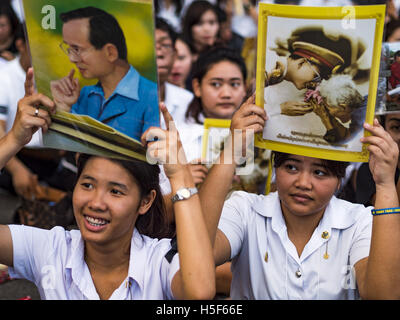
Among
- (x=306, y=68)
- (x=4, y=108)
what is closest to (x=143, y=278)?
(x=306, y=68)

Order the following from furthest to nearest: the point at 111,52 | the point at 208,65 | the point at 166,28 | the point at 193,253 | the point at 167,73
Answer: the point at 166,28 < the point at 167,73 < the point at 208,65 < the point at 111,52 < the point at 193,253

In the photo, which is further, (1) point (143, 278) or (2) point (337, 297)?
(2) point (337, 297)

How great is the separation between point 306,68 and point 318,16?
0.16 m

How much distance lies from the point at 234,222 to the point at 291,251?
0.73 ft

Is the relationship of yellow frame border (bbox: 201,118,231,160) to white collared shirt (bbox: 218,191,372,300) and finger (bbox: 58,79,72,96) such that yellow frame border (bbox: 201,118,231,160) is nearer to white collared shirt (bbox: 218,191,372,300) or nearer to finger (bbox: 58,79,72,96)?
white collared shirt (bbox: 218,191,372,300)

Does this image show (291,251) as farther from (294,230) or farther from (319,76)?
(319,76)

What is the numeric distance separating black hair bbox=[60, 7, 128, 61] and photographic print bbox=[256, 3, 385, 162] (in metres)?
0.44

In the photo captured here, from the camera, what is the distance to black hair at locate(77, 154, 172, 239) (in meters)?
1.82

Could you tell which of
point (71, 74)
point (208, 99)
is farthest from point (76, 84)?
point (208, 99)

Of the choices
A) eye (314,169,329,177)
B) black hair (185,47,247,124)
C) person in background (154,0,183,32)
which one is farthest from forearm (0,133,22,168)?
person in background (154,0,183,32)

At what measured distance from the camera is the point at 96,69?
1756 millimetres

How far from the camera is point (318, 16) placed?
1.71m

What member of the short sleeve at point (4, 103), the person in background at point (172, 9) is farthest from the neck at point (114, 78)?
the person in background at point (172, 9)
